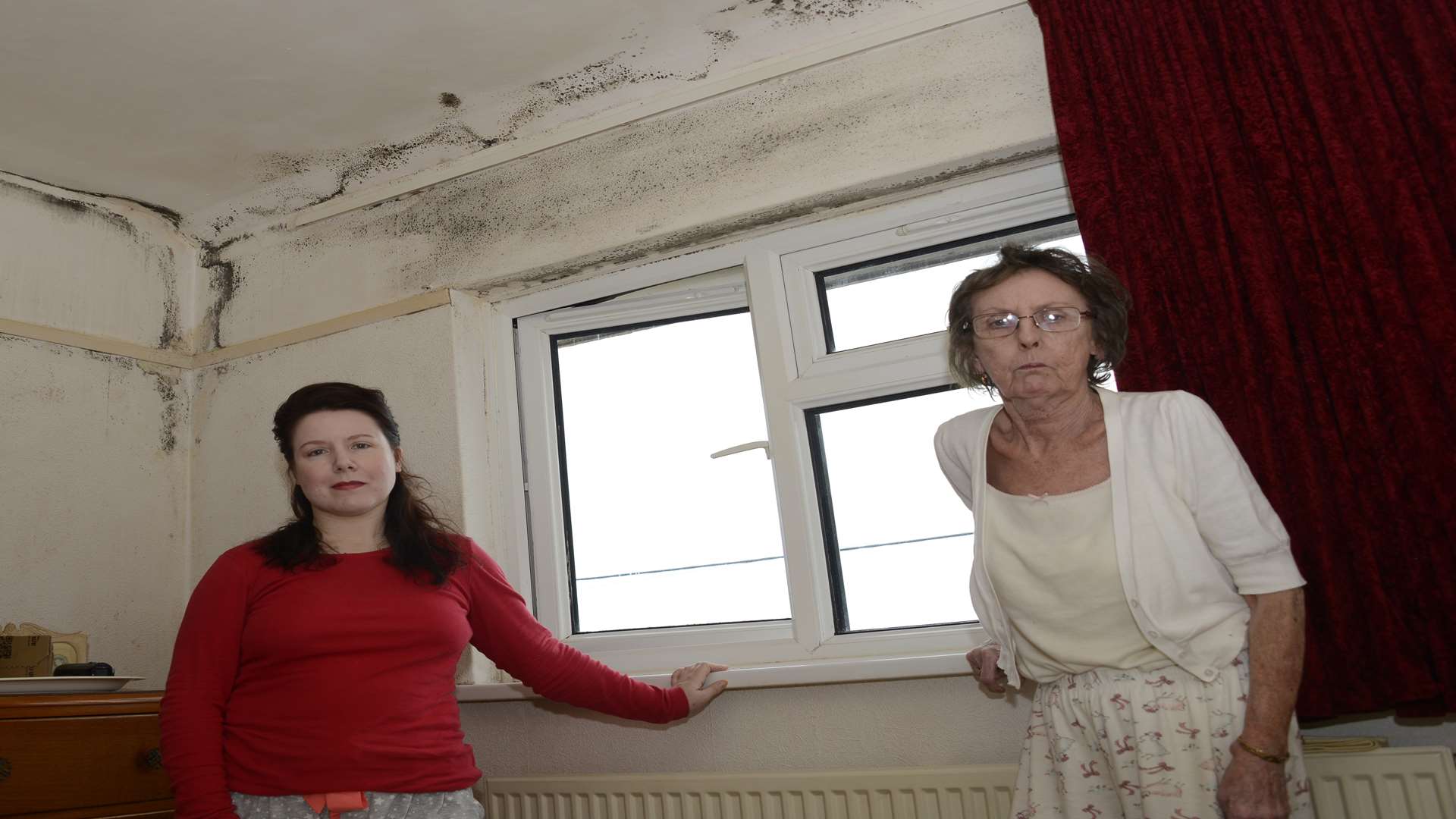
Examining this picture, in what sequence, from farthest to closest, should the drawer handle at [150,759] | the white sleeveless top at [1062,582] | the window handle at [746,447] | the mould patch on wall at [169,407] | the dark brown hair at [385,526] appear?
1. the mould patch on wall at [169,407]
2. the window handle at [746,447]
3. the drawer handle at [150,759]
4. the dark brown hair at [385,526]
5. the white sleeveless top at [1062,582]

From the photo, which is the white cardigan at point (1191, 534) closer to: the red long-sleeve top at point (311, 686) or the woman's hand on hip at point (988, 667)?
the woman's hand on hip at point (988, 667)

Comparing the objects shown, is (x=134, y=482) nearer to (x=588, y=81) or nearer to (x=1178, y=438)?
(x=588, y=81)

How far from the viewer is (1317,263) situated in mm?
1791

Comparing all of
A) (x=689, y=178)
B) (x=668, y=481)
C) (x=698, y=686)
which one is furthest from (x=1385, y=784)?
(x=689, y=178)

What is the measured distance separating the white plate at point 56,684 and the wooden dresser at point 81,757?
2 centimetres

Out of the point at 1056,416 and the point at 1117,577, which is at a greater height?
the point at 1056,416

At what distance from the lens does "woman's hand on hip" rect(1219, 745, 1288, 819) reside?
1.32 metres

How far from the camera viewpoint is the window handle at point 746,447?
8.43ft

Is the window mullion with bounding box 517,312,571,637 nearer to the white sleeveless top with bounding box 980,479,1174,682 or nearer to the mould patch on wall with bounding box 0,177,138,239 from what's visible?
the mould patch on wall with bounding box 0,177,138,239

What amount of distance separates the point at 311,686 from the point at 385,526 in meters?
0.35

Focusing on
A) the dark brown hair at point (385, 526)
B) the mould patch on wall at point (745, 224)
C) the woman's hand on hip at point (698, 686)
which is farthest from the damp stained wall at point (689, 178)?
the woman's hand on hip at point (698, 686)

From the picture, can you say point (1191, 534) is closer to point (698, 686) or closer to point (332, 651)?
point (698, 686)

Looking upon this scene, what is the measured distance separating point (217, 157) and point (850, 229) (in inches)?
73.7

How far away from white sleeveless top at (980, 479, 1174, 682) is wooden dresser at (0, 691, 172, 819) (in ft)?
6.30
